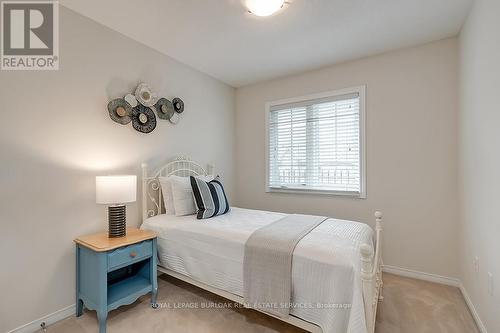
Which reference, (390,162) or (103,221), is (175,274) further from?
(390,162)

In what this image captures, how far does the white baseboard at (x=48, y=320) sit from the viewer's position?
5.82 ft

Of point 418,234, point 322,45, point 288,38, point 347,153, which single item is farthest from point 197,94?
point 418,234

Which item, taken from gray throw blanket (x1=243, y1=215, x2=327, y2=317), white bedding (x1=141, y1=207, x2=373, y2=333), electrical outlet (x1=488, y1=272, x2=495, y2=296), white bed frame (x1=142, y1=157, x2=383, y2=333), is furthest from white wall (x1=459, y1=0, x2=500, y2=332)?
gray throw blanket (x1=243, y1=215, x2=327, y2=317)

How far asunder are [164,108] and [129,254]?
5.47 ft

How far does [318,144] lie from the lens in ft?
10.8

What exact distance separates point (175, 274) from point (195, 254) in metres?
0.39

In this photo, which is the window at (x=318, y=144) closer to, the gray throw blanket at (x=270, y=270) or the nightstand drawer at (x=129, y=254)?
the gray throw blanket at (x=270, y=270)

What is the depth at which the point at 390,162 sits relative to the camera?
279 centimetres

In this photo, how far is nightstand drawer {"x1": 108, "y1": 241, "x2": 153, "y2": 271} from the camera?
1.85m

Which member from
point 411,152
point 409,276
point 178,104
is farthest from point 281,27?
point 409,276

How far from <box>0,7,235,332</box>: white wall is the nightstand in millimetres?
167

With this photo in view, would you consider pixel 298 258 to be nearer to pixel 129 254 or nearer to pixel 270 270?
pixel 270 270

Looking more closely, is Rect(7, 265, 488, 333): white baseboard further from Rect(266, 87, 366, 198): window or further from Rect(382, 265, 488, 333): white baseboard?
Rect(266, 87, 366, 198): window

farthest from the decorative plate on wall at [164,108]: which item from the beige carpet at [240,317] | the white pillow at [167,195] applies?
the beige carpet at [240,317]
